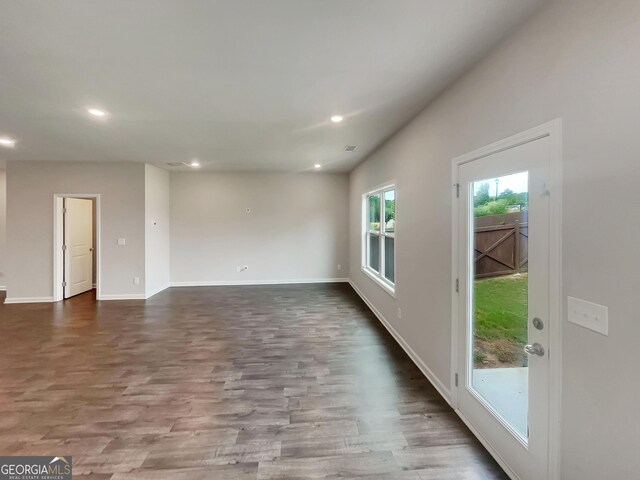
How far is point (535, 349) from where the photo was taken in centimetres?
150

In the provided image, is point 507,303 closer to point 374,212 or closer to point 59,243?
point 374,212

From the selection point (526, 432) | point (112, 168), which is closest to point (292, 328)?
point (526, 432)

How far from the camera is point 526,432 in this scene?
161 cm

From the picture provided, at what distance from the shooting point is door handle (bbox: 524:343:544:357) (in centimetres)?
147

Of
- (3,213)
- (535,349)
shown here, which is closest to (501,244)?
(535,349)

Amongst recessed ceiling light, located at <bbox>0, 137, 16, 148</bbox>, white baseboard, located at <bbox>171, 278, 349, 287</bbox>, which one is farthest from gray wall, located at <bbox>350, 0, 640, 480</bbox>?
recessed ceiling light, located at <bbox>0, 137, 16, 148</bbox>

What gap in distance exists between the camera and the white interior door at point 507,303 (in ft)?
4.90

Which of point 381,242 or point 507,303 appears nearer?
point 507,303

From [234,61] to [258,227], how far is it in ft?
16.8

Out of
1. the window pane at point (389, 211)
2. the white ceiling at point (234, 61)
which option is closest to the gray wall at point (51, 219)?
the white ceiling at point (234, 61)

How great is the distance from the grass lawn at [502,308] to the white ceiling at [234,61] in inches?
59.9

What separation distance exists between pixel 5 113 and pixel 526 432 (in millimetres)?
5297

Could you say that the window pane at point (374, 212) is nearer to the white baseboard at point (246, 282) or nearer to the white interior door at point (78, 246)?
the white baseboard at point (246, 282)

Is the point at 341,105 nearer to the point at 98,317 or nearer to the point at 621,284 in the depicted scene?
the point at 621,284
